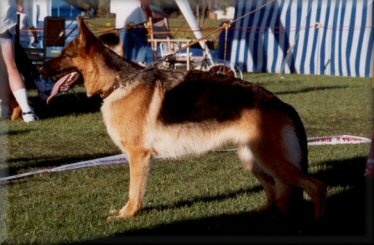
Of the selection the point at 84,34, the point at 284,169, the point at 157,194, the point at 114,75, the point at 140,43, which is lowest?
the point at 157,194

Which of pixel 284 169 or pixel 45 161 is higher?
pixel 284 169

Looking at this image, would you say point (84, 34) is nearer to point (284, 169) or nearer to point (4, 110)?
point (284, 169)

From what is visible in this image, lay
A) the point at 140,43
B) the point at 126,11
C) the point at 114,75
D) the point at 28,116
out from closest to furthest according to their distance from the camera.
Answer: the point at 114,75 < the point at 28,116 < the point at 126,11 < the point at 140,43

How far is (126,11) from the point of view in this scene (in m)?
15.0

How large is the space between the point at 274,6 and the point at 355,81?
3.86 metres

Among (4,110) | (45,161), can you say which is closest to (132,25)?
(4,110)

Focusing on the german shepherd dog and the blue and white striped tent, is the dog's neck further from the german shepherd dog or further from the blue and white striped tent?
the blue and white striped tent

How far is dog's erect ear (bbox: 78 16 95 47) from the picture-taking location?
5160 mm

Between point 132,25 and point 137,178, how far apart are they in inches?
381

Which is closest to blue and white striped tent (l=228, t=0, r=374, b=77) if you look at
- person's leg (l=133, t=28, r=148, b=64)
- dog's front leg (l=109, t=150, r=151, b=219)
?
person's leg (l=133, t=28, r=148, b=64)

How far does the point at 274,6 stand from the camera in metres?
20.0

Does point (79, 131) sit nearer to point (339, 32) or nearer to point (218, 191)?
point (218, 191)

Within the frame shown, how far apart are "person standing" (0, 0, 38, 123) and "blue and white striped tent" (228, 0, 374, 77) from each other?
11353mm

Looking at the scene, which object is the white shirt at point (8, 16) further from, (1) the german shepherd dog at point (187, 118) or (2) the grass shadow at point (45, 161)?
(1) the german shepherd dog at point (187, 118)
